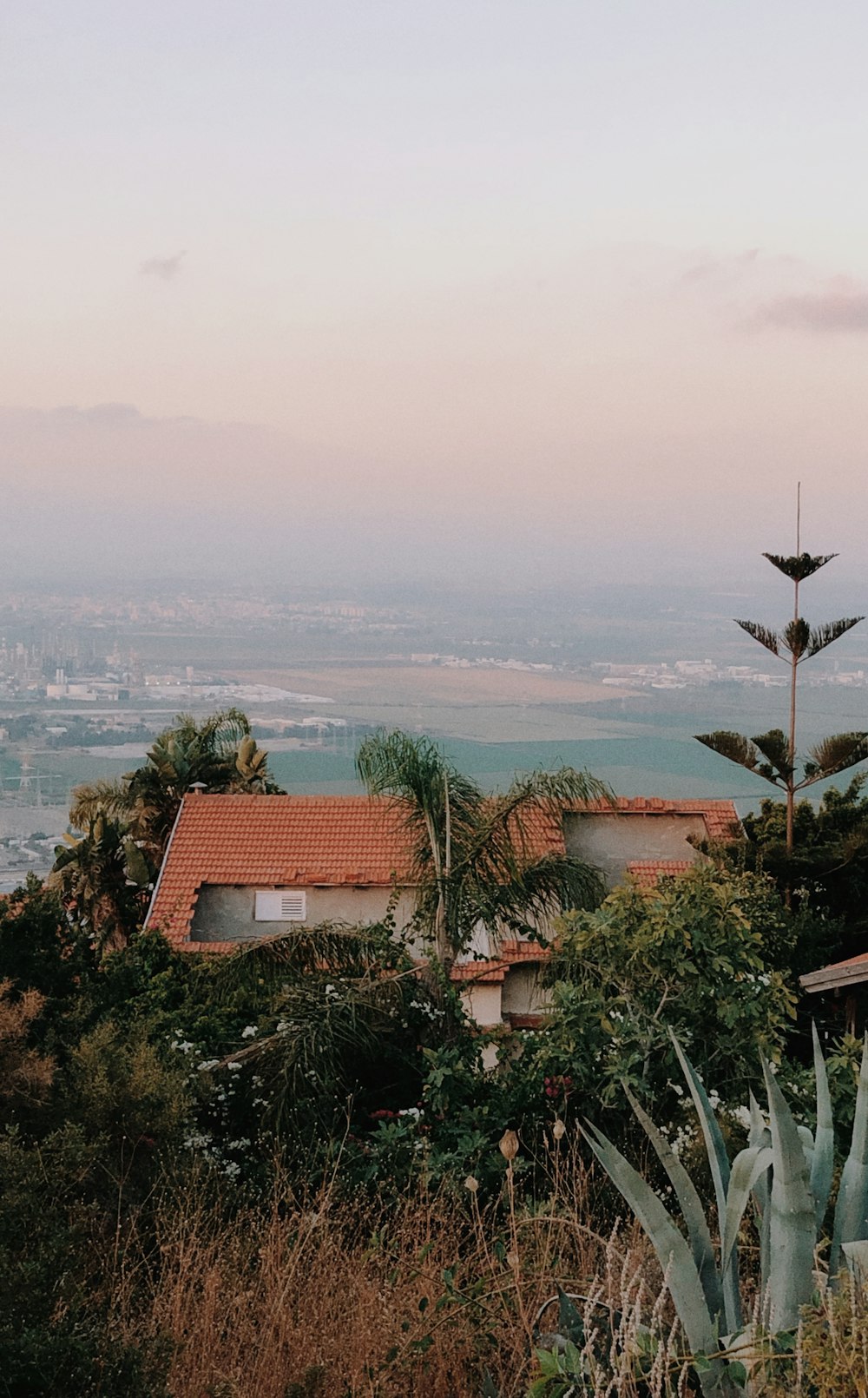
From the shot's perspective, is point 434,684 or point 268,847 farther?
point 434,684

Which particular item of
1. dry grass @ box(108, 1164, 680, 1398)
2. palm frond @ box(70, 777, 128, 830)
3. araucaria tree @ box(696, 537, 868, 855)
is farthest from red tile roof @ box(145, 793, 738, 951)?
dry grass @ box(108, 1164, 680, 1398)

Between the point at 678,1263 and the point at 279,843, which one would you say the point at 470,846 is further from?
the point at 279,843

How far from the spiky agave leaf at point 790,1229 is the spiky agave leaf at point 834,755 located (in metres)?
10.2

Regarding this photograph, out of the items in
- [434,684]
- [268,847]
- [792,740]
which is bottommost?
[268,847]

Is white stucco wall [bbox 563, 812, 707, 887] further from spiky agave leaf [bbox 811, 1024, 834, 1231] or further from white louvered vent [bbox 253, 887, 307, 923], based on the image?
spiky agave leaf [bbox 811, 1024, 834, 1231]

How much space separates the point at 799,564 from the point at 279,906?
7.12 meters

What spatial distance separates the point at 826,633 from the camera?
41.2 feet

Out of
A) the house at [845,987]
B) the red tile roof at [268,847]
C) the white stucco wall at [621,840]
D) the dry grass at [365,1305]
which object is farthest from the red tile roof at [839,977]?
the white stucco wall at [621,840]

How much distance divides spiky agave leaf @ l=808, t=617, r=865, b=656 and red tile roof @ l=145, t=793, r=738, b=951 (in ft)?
10.2

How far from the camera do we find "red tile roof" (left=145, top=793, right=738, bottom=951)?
1541cm

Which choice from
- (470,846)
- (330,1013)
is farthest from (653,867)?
(330,1013)

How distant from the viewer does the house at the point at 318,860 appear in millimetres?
14781

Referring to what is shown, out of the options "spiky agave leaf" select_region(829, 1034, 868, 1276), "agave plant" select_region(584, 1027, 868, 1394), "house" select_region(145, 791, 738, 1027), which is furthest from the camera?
"house" select_region(145, 791, 738, 1027)

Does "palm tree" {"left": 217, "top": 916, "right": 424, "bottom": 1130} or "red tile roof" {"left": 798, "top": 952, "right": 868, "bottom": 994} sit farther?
"red tile roof" {"left": 798, "top": 952, "right": 868, "bottom": 994}
